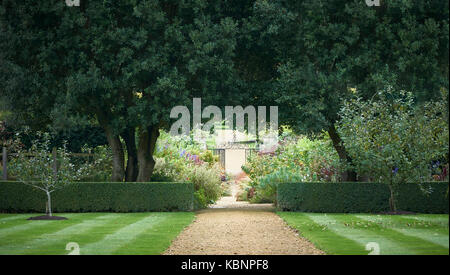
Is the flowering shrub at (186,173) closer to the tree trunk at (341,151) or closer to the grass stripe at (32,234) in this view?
the tree trunk at (341,151)

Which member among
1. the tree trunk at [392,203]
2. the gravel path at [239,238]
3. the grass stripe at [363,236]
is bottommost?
the gravel path at [239,238]

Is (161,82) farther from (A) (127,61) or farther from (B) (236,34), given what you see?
(B) (236,34)

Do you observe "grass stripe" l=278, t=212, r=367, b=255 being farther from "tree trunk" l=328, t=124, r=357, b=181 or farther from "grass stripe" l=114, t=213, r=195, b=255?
"tree trunk" l=328, t=124, r=357, b=181

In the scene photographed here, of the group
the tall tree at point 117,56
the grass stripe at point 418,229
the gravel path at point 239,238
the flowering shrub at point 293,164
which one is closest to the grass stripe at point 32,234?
the gravel path at point 239,238

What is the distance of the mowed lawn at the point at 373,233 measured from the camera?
9492 mm

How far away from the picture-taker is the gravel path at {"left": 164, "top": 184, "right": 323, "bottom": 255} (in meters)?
9.95

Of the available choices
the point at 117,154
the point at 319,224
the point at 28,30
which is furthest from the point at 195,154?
the point at 319,224

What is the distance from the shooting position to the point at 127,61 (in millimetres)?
17594

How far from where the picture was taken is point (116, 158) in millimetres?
19906

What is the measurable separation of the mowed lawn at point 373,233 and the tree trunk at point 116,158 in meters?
6.58

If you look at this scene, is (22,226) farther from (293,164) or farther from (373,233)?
(293,164)

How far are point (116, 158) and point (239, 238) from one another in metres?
9.24

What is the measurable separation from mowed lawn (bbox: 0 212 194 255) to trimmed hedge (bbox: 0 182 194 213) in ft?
3.39
